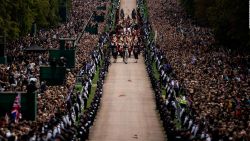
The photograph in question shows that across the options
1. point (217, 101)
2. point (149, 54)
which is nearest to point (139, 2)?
point (149, 54)

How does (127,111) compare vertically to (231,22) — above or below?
below

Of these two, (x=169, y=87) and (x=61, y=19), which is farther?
(x=61, y=19)

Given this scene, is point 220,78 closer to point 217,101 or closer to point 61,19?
point 217,101

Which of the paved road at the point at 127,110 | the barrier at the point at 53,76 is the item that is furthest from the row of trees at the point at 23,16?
the barrier at the point at 53,76

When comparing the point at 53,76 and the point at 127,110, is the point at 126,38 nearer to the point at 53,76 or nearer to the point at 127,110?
the point at 53,76

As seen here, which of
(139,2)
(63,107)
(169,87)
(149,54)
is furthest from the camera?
(139,2)

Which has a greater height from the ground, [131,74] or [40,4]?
[40,4]

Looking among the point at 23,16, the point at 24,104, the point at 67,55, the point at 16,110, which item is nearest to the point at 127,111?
the point at 24,104

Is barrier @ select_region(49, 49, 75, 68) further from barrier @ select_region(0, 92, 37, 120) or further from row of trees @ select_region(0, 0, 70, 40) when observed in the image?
barrier @ select_region(0, 92, 37, 120)
